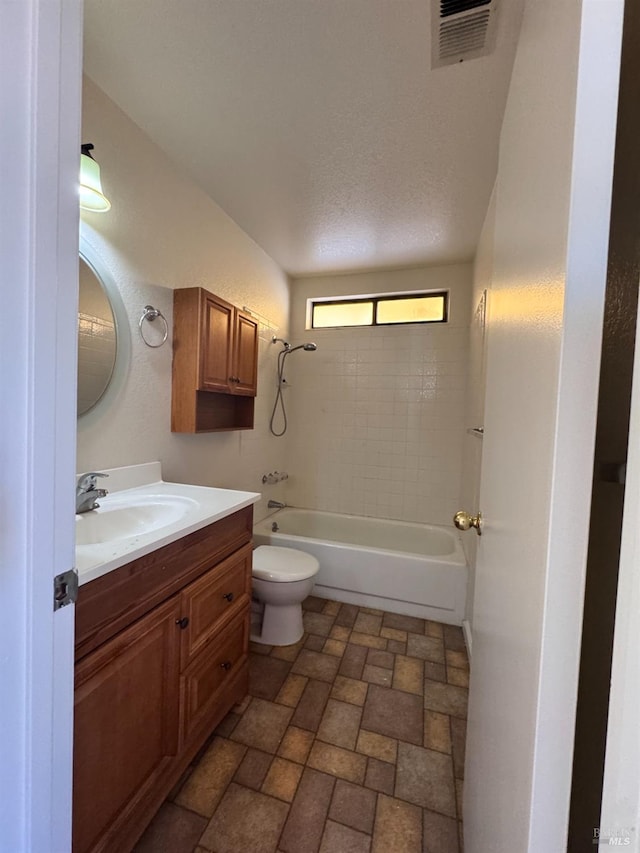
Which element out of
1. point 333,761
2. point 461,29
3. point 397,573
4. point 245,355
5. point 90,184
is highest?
point 461,29

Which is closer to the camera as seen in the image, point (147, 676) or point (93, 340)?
point (147, 676)

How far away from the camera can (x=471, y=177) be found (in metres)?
1.76

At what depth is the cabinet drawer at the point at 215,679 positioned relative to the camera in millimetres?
1159

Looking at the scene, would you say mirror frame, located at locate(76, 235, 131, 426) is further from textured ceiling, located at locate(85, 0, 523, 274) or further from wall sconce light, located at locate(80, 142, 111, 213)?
textured ceiling, located at locate(85, 0, 523, 274)

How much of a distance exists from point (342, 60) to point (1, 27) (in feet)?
3.77

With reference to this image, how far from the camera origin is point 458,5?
1.01 m

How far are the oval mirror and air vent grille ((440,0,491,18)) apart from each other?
55.4 inches

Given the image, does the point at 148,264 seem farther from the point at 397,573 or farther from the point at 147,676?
the point at 397,573

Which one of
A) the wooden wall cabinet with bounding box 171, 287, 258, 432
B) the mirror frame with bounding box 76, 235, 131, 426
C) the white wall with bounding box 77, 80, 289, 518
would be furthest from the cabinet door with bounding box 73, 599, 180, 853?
the wooden wall cabinet with bounding box 171, 287, 258, 432

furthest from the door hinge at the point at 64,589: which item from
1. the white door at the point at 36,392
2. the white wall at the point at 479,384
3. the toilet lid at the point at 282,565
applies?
the white wall at the point at 479,384

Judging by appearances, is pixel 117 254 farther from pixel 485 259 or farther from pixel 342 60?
pixel 485 259

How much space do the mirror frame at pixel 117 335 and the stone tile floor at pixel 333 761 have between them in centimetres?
138

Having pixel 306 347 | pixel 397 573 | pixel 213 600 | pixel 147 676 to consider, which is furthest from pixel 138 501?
pixel 306 347

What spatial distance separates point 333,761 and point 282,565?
0.86 meters
